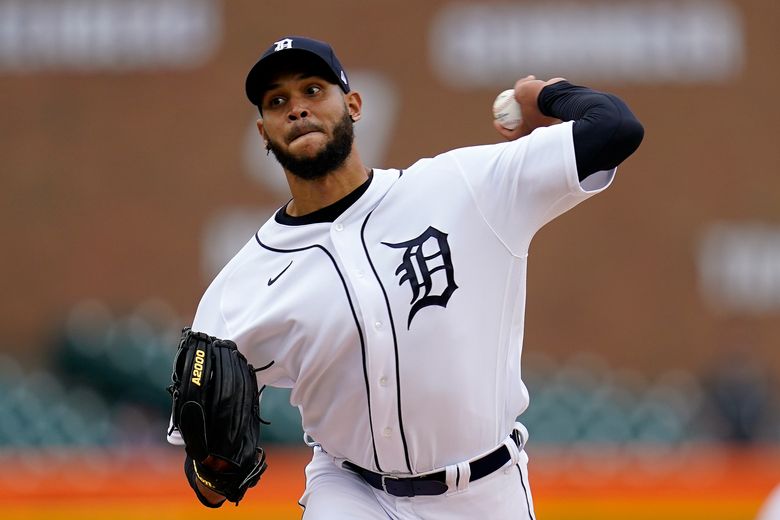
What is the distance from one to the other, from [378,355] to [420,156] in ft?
42.0

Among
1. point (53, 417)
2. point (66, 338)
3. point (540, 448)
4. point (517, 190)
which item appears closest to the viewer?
point (517, 190)

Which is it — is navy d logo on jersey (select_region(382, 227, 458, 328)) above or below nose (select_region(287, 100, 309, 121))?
below

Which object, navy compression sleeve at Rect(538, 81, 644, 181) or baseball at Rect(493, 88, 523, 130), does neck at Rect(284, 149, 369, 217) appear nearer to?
baseball at Rect(493, 88, 523, 130)

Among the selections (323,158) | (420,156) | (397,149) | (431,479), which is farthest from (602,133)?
(420,156)

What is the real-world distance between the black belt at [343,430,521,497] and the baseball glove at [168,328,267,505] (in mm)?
394

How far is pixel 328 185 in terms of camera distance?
4066 mm

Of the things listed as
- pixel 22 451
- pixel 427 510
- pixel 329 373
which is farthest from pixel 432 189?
pixel 22 451

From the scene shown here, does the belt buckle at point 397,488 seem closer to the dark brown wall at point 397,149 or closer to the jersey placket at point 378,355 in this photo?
the jersey placket at point 378,355

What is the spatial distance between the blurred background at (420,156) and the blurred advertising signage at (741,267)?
0.03 m

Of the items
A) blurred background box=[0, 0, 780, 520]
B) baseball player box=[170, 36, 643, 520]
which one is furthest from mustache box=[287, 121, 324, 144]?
blurred background box=[0, 0, 780, 520]

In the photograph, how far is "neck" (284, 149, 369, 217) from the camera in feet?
13.3

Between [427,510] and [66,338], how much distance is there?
12.4 m

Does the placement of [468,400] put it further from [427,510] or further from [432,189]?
[432,189]

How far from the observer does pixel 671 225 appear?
655 inches
